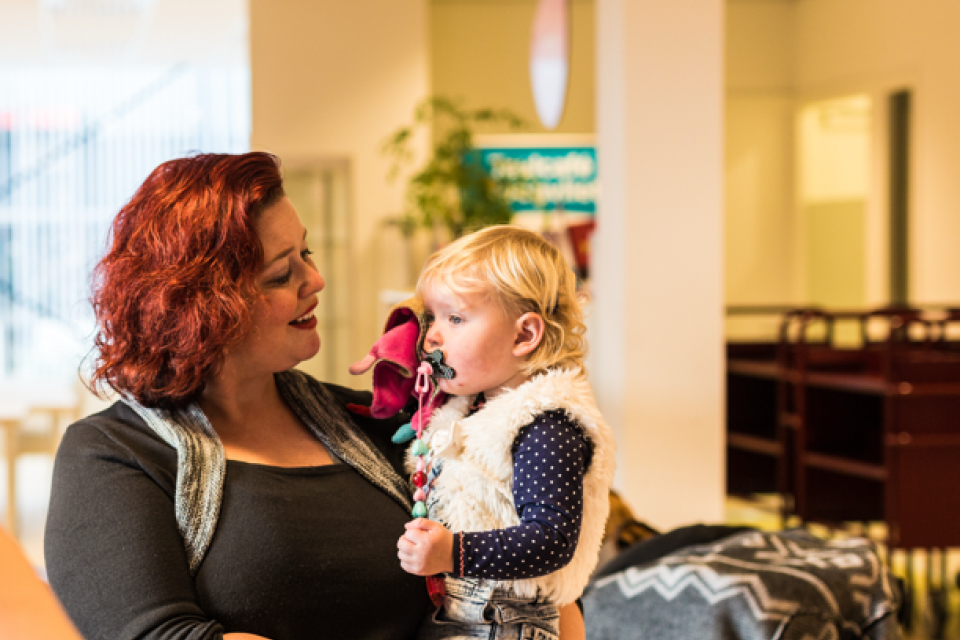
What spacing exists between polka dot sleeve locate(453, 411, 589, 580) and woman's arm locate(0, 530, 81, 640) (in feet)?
2.12

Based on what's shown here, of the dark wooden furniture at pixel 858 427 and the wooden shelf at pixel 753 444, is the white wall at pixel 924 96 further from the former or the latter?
the wooden shelf at pixel 753 444

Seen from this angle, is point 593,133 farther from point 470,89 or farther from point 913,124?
point 913,124

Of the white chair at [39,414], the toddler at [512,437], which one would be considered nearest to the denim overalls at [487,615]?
the toddler at [512,437]

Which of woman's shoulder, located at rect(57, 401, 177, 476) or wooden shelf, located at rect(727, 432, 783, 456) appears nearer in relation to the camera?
woman's shoulder, located at rect(57, 401, 177, 476)

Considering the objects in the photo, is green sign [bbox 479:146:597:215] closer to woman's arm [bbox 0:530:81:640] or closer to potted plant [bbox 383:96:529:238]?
potted plant [bbox 383:96:529:238]

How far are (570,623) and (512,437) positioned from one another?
362 millimetres

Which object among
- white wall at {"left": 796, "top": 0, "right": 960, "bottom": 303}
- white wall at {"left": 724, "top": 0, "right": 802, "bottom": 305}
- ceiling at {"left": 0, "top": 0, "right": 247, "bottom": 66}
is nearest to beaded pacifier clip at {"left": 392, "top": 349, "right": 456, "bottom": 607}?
white wall at {"left": 796, "top": 0, "right": 960, "bottom": 303}

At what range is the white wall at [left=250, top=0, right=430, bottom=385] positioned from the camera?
21.9 feet

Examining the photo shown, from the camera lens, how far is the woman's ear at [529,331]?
129 cm

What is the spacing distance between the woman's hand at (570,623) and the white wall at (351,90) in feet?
17.6

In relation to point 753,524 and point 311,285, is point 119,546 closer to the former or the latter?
point 311,285

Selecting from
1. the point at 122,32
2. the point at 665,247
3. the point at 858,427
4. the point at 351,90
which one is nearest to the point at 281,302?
the point at 665,247

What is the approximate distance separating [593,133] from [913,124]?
2269 mm

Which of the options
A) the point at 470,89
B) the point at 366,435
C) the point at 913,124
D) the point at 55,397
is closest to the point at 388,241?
the point at 470,89
